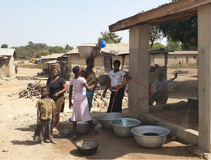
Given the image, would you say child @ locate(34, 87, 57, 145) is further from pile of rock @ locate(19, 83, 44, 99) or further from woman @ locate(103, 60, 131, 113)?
pile of rock @ locate(19, 83, 44, 99)

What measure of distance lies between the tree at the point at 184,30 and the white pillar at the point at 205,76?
8200 mm

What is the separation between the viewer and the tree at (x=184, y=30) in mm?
11719

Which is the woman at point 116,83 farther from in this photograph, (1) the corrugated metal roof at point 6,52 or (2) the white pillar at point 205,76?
(1) the corrugated metal roof at point 6,52

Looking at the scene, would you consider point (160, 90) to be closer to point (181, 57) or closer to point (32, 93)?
point (32, 93)

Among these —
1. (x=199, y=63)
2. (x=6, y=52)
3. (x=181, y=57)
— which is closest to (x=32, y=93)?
(x=199, y=63)

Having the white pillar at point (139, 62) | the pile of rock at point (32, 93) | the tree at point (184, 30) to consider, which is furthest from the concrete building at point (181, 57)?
the white pillar at point (139, 62)

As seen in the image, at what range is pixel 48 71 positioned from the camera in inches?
1206

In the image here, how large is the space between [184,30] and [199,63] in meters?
9.04

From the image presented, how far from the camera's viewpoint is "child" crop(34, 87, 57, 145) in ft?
15.0

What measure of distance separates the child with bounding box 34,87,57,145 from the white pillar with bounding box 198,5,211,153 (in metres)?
2.85

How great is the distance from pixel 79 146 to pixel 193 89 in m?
10.6

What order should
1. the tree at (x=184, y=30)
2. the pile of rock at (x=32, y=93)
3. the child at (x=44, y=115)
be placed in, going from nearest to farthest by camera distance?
the child at (x=44, y=115), the tree at (x=184, y=30), the pile of rock at (x=32, y=93)

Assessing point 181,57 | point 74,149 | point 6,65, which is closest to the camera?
point 74,149

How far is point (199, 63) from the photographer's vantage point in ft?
13.0
